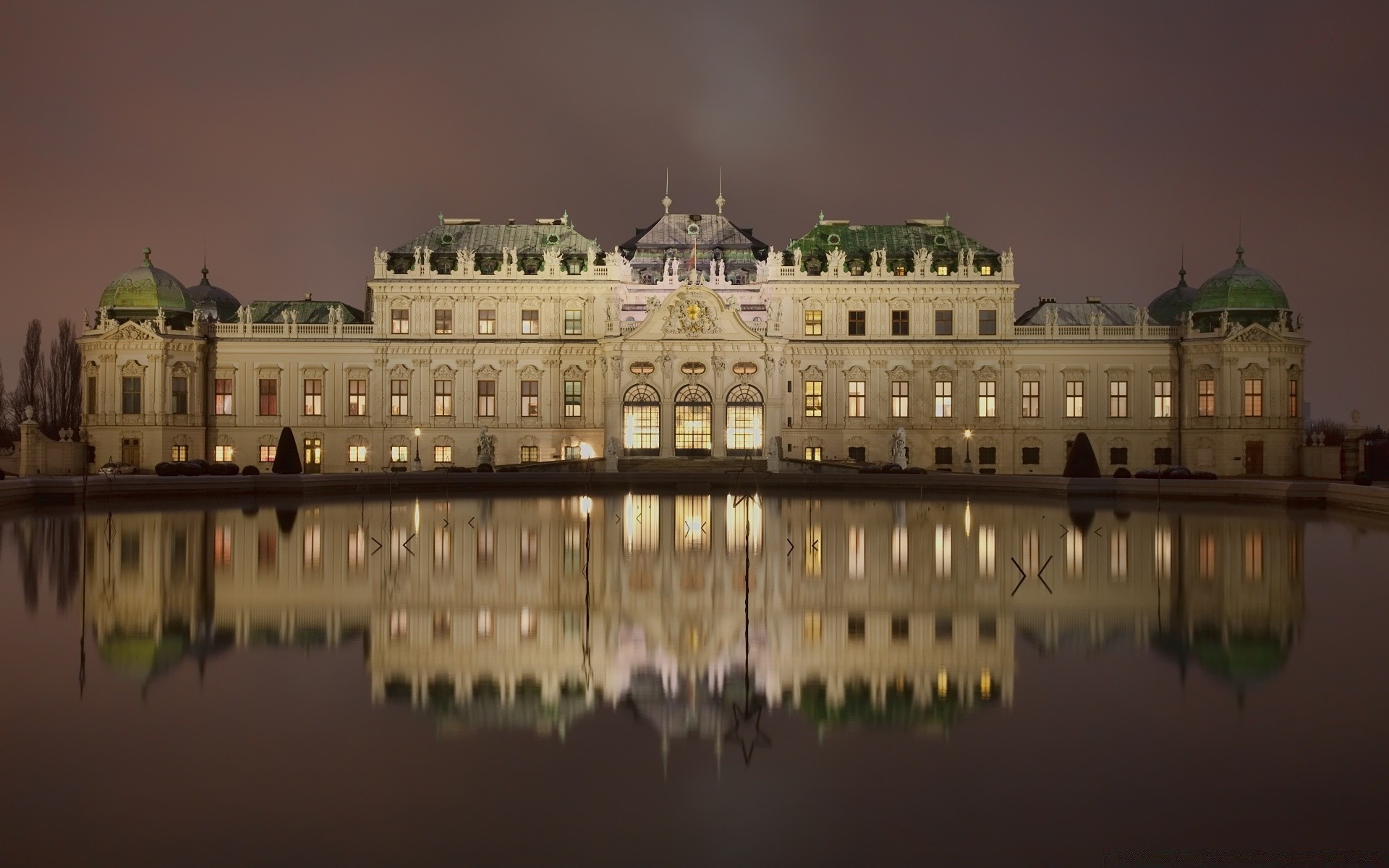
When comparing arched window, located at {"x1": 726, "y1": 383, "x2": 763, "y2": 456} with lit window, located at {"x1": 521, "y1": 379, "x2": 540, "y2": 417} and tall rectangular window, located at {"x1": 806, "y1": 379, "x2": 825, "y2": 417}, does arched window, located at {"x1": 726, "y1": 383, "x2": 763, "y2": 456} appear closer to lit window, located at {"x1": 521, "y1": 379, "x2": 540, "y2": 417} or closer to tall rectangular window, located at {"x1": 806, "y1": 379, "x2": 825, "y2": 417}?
tall rectangular window, located at {"x1": 806, "y1": 379, "x2": 825, "y2": 417}

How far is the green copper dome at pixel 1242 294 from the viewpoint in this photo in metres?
73.7

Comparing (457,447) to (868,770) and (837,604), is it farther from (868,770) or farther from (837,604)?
(868,770)

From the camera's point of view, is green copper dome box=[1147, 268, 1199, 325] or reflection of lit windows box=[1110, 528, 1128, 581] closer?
reflection of lit windows box=[1110, 528, 1128, 581]

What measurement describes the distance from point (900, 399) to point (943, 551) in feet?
154

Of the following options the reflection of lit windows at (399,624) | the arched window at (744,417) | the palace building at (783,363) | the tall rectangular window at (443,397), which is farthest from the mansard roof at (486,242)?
the reflection of lit windows at (399,624)

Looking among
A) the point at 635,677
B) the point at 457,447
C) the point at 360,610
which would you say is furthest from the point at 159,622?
the point at 457,447

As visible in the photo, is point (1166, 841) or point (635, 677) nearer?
point (1166, 841)

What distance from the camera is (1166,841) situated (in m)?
9.60

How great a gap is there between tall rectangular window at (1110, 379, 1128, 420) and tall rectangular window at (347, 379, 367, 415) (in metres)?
46.5

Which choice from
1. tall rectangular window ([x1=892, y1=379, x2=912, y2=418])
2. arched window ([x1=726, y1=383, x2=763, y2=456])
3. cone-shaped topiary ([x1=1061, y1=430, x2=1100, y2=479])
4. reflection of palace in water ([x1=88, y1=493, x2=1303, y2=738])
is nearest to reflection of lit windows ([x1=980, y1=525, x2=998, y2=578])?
reflection of palace in water ([x1=88, y1=493, x2=1303, y2=738])

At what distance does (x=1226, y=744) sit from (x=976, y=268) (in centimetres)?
6514

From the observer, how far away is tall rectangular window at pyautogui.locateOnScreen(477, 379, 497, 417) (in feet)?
245

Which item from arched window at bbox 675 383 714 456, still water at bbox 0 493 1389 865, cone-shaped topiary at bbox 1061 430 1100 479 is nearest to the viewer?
still water at bbox 0 493 1389 865

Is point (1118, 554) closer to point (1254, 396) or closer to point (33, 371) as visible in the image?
point (1254, 396)
